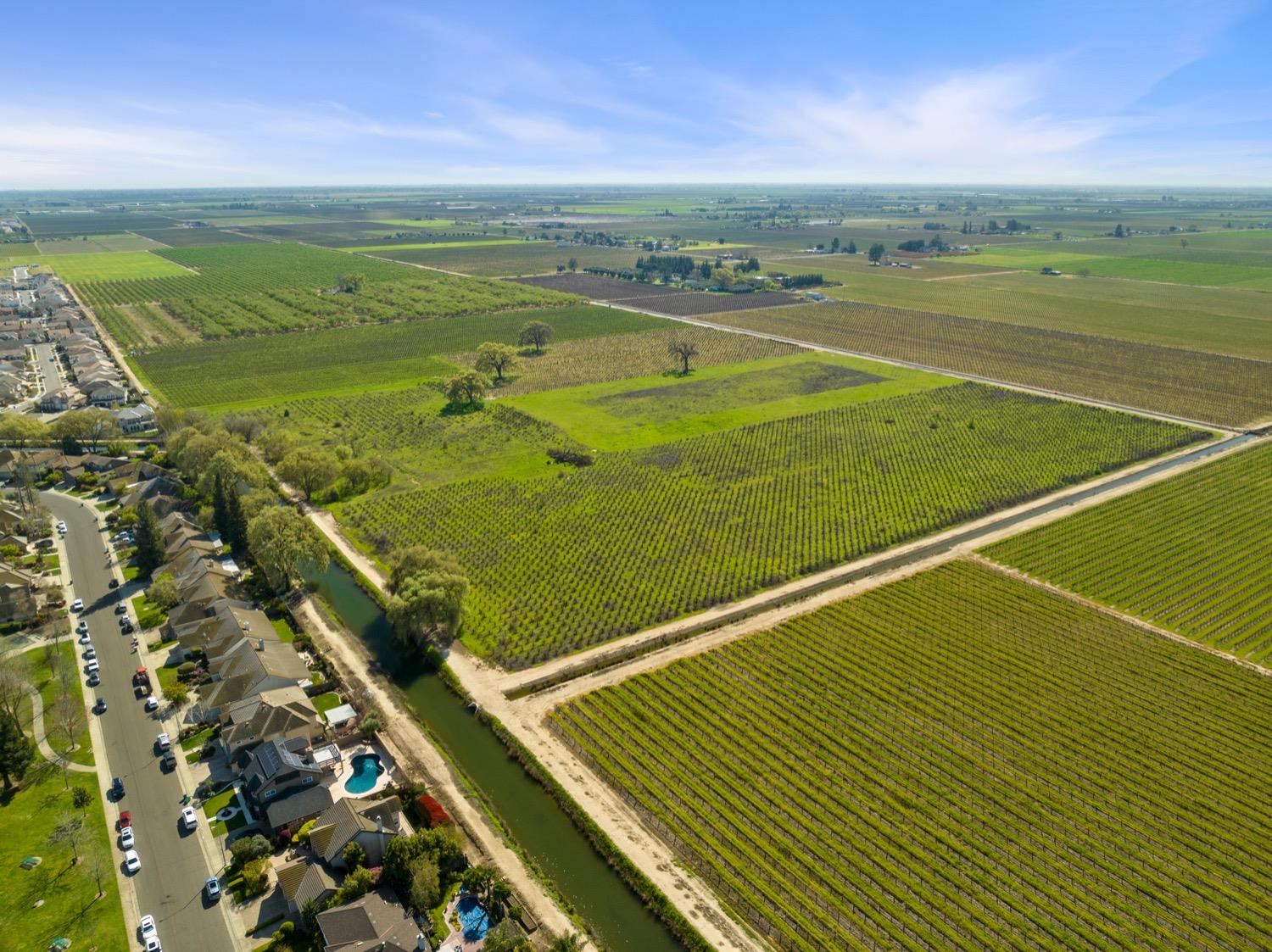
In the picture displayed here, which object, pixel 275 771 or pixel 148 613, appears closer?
pixel 275 771

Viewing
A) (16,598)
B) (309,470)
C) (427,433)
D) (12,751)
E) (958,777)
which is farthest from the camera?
(427,433)

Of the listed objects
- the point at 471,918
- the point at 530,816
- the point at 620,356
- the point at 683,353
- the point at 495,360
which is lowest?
the point at 530,816

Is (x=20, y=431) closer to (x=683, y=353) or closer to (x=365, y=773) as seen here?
(x=365, y=773)

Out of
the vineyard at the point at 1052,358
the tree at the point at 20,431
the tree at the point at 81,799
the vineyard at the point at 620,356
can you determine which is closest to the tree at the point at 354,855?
the tree at the point at 81,799

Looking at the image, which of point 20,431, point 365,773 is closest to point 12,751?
point 365,773

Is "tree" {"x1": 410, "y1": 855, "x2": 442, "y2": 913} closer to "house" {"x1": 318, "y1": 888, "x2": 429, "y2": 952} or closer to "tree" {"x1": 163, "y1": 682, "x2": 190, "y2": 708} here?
"house" {"x1": 318, "y1": 888, "x2": 429, "y2": 952}

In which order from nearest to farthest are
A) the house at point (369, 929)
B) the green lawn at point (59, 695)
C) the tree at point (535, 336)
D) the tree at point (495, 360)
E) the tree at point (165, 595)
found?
the house at point (369, 929)
the green lawn at point (59, 695)
the tree at point (165, 595)
the tree at point (495, 360)
the tree at point (535, 336)

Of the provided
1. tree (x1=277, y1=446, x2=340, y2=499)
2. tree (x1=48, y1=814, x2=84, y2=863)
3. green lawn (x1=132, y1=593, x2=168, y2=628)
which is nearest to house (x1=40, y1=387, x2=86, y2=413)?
tree (x1=277, y1=446, x2=340, y2=499)

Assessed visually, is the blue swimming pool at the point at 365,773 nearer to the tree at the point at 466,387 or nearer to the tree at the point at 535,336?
the tree at the point at 466,387
